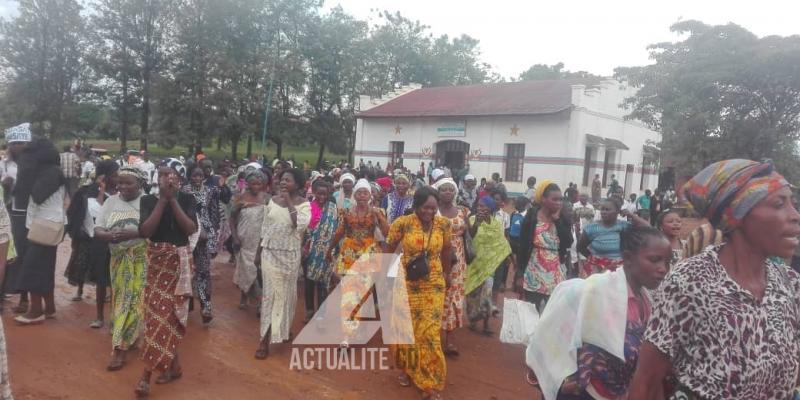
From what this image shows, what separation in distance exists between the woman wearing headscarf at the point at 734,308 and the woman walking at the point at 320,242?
4646mm

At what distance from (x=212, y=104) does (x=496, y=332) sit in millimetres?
24190

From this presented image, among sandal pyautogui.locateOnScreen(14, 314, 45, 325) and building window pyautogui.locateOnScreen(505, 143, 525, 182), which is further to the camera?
building window pyautogui.locateOnScreen(505, 143, 525, 182)

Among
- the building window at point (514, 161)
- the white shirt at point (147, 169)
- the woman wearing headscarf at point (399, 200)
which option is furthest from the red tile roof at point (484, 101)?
the woman wearing headscarf at point (399, 200)

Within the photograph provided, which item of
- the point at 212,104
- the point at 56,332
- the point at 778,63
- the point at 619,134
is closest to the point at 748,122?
the point at 778,63

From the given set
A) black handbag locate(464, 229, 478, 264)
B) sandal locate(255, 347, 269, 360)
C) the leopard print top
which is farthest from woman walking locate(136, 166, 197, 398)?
the leopard print top

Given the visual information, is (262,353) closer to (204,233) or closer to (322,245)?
(322,245)

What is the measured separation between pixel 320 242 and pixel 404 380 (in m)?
2.02

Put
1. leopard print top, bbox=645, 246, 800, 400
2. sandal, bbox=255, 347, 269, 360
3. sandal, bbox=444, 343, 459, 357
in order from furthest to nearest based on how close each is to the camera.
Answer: sandal, bbox=444, 343, 459, 357 < sandal, bbox=255, 347, 269, 360 < leopard print top, bbox=645, 246, 800, 400

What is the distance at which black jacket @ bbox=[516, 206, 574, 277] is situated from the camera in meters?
5.59

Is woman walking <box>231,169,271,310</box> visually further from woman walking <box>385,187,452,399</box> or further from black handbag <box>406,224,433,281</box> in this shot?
black handbag <box>406,224,433,281</box>

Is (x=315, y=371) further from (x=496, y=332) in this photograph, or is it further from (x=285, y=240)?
(x=496, y=332)

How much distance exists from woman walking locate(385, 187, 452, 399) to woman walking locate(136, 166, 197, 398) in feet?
5.70

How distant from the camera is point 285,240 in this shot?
5.41 m

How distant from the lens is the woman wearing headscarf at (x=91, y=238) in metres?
5.85
